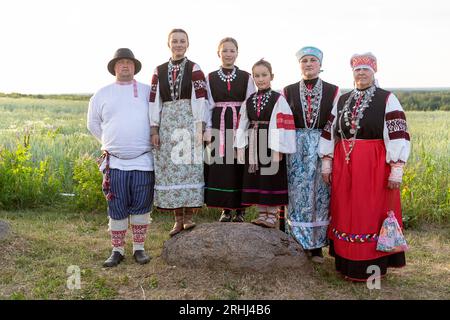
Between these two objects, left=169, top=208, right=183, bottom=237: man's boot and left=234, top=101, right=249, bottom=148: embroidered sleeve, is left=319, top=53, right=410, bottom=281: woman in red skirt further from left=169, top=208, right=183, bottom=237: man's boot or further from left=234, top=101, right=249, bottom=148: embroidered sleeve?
left=169, top=208, right=183, bottom=237: man's boot

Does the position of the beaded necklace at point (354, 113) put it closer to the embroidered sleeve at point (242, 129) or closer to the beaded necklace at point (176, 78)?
the embroidered sleeve at point (242, 129)

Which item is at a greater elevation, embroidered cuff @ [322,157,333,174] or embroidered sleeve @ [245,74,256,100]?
embroidered sleeve @ [245,74,256,100]

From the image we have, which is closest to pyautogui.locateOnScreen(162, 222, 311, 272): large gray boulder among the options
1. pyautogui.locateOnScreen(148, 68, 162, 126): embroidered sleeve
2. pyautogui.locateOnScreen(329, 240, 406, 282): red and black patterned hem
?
pyautogui.locateOnScreen(329, 240, 406, 282): red and black patterned hem

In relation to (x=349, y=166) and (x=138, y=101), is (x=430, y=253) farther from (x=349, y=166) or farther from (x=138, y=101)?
(x=138, y=101)

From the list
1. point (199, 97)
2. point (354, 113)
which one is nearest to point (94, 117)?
point (199, 97)

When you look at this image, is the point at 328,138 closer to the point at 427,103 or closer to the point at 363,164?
the point at 363,164

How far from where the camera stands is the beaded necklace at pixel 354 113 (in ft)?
15.3

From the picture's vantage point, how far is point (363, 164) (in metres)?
4.64

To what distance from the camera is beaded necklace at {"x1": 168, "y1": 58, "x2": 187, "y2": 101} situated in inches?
203

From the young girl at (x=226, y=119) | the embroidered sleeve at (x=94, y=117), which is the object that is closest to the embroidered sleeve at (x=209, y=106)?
the young girl at (x=226, y=119)

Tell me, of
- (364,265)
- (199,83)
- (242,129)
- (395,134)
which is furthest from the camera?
(199,83)

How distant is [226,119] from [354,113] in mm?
1233

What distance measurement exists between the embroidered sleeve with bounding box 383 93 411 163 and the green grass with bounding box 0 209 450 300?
1.29 m

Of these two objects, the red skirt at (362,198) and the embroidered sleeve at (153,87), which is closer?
the red skirt at (362,198)
